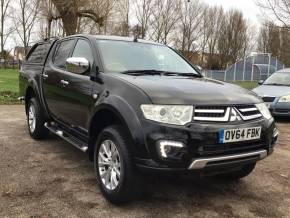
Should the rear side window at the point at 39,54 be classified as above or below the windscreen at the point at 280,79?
above

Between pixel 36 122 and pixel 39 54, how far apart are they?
3.96ft

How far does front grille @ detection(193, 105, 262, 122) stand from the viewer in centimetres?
388

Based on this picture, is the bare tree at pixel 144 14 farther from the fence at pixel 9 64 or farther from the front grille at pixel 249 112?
the front grille at pixel 249 112

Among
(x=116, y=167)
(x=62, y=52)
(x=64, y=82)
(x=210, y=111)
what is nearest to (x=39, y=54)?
(x=62, y=52)

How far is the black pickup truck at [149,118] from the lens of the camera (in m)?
3.76

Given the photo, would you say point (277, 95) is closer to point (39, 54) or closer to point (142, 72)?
point (39, 54)

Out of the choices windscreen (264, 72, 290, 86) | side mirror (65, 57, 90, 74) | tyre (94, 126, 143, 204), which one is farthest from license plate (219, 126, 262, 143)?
windscreen (264, 72, 290, 86)

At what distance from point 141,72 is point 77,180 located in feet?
4.89

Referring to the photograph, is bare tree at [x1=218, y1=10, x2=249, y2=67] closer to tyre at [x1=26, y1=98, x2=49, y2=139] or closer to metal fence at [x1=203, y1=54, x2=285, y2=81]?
metal fence at [x1=203, y1=54, x2=285, y2=81]

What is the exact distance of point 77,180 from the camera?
4.99 m

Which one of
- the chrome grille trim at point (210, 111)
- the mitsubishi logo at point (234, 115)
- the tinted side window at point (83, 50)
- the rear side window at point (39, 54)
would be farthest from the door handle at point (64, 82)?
the mitsubishi logo at point (234, 115)

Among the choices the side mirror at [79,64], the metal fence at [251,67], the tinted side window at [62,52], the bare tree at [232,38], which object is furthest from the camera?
the bare tree at [232,38]

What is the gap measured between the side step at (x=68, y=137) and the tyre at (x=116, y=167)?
1.61 feet

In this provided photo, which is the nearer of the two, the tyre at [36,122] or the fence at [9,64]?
the tyre at [36,122]
